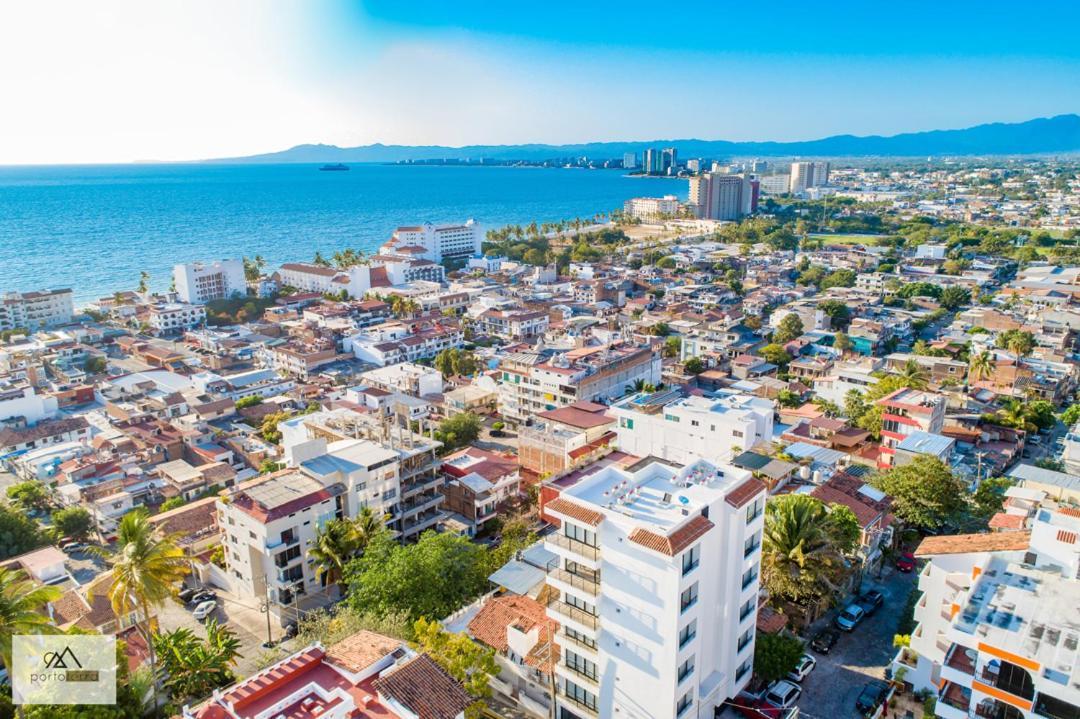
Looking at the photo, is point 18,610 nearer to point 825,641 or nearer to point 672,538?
point 672,538

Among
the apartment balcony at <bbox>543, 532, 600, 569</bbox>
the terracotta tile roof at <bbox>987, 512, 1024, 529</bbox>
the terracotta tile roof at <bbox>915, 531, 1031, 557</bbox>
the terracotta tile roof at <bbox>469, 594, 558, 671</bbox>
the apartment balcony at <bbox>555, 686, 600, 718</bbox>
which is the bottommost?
the apartment balcony at <bbox>555, 686, 600, 718</bbox>

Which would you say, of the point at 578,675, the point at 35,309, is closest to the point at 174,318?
the point at 35,309

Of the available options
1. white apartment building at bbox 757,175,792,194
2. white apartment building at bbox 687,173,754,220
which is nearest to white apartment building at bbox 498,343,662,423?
white apartment building at bbox 687,173,754,220

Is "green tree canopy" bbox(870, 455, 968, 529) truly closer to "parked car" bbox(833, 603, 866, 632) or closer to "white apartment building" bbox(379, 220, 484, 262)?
"parked car" bbox(833, 603, 866, 632)

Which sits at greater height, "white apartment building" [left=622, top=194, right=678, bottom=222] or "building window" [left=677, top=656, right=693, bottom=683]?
"white apartment building" [left=622, top=194, right=678, bottom=222]

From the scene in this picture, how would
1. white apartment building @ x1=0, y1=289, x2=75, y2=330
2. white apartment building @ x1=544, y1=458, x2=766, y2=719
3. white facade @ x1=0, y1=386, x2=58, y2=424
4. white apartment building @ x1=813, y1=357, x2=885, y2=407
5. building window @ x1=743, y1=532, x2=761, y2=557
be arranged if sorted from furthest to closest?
1. white apartment building @ x1=0, y1=289, x2=75, y2=330
2. white apartment building @ x1=813, y1=357, x2=885, y2=407
3. white facade @ x1=0, y1=386, x2=58, y2=424
4. building window @ x1=743, y1=532, x2=761, y2=557
5. white apartment building @ x1=544, y1=458, x2=766, y2=719

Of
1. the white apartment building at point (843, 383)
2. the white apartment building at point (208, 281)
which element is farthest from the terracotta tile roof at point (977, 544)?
the white apartment building at point (208, 281)

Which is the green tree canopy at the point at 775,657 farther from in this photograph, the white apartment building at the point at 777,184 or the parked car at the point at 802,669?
the white apartment building at the point at 777,184

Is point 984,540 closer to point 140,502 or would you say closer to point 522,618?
point 522,618
